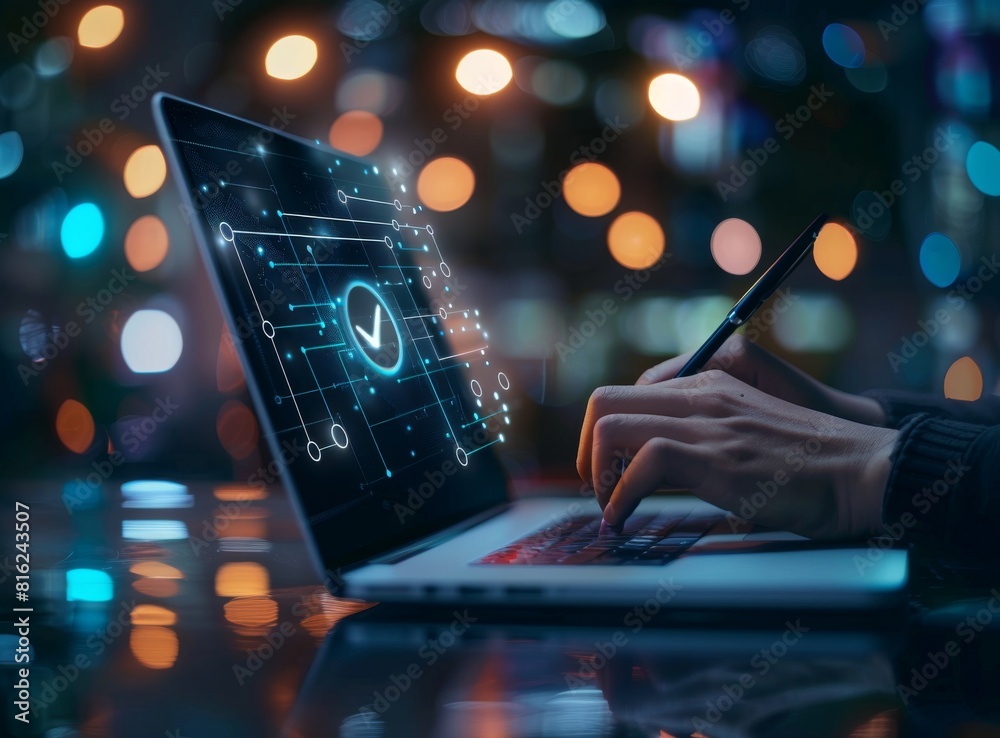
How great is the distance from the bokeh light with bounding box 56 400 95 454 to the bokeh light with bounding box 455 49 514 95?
2388 mm

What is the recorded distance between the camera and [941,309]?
4.54 m

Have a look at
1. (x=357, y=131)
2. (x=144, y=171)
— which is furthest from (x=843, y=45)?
(x=144, y=171)

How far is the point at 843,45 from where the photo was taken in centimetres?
446

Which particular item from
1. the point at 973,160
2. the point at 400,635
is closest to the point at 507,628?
the point at 400,635

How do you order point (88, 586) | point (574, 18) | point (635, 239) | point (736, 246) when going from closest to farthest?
point (88, 586) < point (574, 18) < point (736, 246) < point (635, 239)

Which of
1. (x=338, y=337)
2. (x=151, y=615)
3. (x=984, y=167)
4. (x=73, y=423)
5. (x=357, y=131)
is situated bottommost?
(x=151, y=615)

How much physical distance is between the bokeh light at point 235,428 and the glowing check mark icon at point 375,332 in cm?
321

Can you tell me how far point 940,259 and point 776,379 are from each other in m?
4.30

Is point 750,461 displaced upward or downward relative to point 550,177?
downward

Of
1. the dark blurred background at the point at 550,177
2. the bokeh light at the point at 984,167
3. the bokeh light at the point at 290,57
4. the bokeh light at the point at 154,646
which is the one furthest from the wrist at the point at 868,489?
the bokeh light at the point at 984,167

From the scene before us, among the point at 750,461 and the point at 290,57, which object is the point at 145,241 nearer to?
the point at 290,57

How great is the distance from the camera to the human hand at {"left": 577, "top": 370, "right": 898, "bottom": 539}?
0.54 meters

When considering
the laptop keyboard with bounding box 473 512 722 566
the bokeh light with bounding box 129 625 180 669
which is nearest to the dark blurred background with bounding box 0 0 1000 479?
the laptop keyboard with bounding box 473 512 722 566

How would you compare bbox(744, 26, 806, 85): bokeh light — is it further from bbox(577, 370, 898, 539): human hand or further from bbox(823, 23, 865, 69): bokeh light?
bbox(577, 370, 898, 539): human hand
